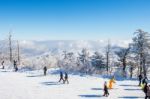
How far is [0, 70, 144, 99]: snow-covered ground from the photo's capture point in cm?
Result: 3844

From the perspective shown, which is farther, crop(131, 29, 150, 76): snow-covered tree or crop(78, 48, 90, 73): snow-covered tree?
crop(78, 48, 90, 73): snow-covered tree

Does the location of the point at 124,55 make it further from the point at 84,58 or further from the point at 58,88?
the point at 58,88

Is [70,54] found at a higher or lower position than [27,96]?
higher

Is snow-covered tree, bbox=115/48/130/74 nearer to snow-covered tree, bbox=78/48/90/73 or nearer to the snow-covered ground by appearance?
snow-covered tree, bbox=78/48/90/73

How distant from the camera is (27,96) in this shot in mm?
37812

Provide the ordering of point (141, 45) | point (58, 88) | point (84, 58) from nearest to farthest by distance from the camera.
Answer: point (58, 88) < point (141, 45) < point (84, 58)

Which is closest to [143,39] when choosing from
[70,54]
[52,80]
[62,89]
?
[52,80]

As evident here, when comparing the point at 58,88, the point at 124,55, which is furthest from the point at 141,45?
the point at 58,88

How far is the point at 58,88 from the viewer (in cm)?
4378

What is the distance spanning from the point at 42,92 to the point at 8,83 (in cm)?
932

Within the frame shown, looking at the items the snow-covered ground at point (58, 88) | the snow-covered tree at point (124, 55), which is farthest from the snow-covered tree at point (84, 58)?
the snow-covered ground at point (58, 88)

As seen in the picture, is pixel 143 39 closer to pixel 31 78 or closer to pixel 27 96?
pixel 31 78

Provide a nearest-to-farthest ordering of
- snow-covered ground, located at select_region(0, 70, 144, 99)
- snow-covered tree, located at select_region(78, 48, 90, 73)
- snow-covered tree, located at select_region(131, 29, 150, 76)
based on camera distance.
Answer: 1. snow-covered ground, located at select_region(0, 70, 144, 99)
2. snow-covered tree, located at select_region(131, 29, 150, 76)
3. snow-covered tree, located at select_region(78, 48, 90, 73)

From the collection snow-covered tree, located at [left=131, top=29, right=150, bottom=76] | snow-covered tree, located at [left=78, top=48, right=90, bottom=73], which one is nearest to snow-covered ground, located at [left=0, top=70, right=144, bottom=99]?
snow-covered tree, located at [left=131, top=29, right=150, bottom=76]
